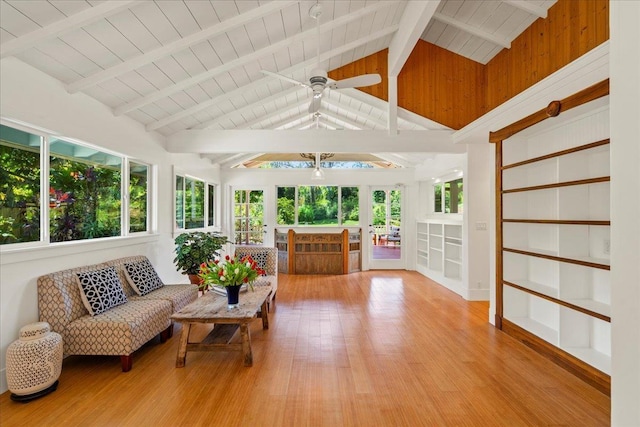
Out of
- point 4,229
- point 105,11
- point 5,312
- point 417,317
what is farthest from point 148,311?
point 417,317

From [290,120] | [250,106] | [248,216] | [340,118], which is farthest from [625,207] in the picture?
[248,216]

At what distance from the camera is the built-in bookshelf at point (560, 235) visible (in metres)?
2.87

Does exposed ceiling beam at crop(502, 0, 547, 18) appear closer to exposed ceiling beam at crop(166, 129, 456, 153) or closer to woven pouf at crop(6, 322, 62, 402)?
exposed ceiling beam at crop(166, 129, 456, 153)

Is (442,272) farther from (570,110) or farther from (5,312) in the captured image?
(5,312)

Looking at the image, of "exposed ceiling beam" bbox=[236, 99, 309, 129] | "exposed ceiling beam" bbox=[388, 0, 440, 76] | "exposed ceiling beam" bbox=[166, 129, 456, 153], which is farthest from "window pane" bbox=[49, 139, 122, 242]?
"exposed ceiling beam" bbox=[388, 0, 440, 76]

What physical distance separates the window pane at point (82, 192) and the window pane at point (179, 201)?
1534 millimetres

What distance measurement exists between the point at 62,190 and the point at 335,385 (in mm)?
3164

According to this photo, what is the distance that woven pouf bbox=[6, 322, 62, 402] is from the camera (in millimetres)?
2412

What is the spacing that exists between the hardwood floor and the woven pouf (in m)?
0.09

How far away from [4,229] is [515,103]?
187 inches

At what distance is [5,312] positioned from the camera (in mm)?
2580

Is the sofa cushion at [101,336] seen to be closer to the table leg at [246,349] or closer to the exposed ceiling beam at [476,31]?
the table leg at [246,349]

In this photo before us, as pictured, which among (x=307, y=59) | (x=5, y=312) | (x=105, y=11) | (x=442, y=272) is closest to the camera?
(x=105, y=11)

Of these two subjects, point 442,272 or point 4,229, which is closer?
point 4,229
